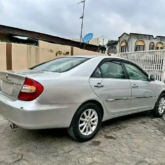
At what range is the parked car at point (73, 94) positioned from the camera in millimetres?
2576

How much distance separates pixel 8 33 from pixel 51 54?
2.77 metres

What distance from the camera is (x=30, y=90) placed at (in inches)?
101

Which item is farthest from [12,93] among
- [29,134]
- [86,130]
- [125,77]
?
[125,77]

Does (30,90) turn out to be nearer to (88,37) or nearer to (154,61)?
(154,61)

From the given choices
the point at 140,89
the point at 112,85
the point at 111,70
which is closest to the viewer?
the point at 112,85

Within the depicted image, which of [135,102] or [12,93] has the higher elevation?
[12,93]

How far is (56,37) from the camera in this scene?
10914 millimetres

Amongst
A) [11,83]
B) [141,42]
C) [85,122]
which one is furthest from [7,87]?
[141,42]

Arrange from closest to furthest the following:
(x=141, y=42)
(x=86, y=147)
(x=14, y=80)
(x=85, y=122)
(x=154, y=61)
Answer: (x=14, y=80) → (x=86, y=147) → (x=85, y=122) → (x=154, y=61) → (x=141, y=42)

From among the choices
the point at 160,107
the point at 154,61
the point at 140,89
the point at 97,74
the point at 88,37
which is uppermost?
the point at 88,37

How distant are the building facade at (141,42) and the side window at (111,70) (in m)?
14.4

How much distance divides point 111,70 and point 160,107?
86.0 inches

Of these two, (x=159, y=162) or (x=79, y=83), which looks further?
(x=79, y=83)

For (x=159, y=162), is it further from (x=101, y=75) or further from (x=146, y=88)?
(x=146, y=88)
